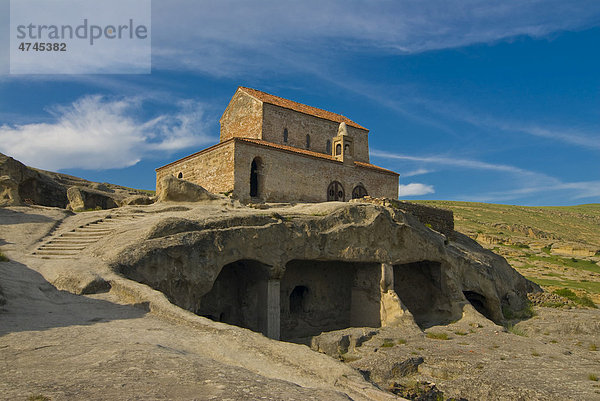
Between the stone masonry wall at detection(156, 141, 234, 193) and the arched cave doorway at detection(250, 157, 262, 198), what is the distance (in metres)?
1.64

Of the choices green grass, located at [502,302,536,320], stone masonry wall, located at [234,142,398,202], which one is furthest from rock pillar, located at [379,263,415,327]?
stone masonry wall, located at [234,142,398,202]

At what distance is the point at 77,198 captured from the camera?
19.0 m

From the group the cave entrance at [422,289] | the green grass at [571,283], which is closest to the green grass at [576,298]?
the green grass at [571,283]

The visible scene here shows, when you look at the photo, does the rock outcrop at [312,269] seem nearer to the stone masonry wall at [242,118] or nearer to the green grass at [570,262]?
the stone masonry wall at [242,118]

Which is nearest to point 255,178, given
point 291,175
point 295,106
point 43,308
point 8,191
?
point 291,175

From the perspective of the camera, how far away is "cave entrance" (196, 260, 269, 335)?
1380 cm

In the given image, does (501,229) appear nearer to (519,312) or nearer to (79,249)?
(519,312)

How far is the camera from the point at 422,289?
18375mm

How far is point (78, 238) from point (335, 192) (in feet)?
58.0

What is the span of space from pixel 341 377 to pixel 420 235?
12027 mm

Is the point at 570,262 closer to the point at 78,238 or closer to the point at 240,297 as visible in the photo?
the point at 240,297

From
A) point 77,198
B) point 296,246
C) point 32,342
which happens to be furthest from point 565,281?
point 32,342

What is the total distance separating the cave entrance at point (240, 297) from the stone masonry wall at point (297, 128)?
49.6ft

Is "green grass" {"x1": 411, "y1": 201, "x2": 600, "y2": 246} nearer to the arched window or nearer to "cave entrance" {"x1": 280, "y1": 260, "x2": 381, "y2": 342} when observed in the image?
the arched window
